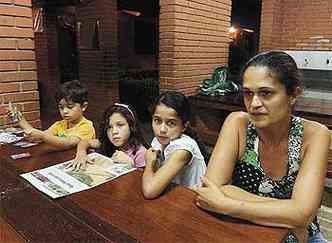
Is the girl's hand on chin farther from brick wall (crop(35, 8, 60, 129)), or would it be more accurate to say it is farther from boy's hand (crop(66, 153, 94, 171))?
brick wall (crop(35, 8, 60, 129))

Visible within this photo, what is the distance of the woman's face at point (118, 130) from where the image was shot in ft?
6.33

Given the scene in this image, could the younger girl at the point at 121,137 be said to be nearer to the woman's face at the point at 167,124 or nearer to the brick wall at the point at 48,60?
the woman's face at the point at 167,124

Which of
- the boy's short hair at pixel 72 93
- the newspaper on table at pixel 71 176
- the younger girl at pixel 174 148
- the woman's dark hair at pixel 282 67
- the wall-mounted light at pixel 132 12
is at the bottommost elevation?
the newspaper on table at pixel 71 176

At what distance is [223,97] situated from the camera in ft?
14.3

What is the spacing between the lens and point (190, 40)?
4004 mm

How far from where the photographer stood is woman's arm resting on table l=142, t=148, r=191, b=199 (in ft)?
4.08

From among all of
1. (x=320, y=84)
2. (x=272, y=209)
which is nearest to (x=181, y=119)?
(x=272, y=209)

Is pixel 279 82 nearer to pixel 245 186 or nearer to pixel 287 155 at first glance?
pixel 287 155

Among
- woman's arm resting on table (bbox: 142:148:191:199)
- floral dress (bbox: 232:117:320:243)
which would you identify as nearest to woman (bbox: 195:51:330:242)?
floral dress (bbox: 232:117:320:243)

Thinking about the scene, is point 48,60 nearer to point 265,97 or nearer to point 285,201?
point 265,97

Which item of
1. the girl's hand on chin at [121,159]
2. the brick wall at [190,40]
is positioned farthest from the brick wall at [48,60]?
the girl's hand on chin at [121,159]

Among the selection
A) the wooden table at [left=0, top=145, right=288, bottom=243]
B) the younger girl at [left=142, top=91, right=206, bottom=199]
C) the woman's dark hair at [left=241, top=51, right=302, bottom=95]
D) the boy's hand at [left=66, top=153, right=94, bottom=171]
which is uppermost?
the woman's dark hair at [left=241, top=51, right=302, bottom=95]

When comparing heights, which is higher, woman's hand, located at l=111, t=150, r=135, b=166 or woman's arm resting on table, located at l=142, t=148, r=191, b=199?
woman's arm resting on table, located at l=142, t=148, r=191, b=199

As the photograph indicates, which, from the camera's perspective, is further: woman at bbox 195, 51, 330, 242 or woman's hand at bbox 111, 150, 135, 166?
woman's hand at bbox 111, 150, 135, 166
